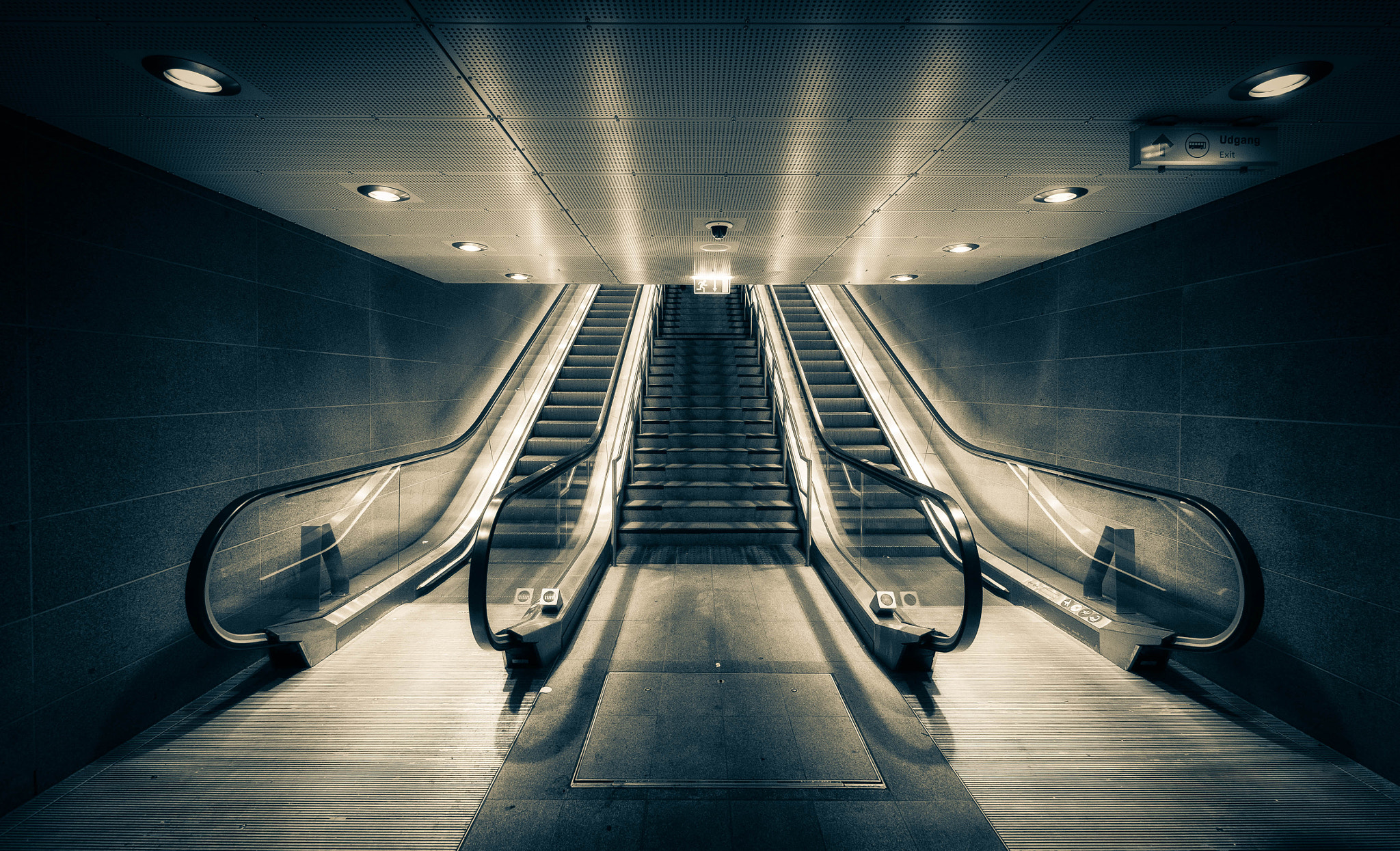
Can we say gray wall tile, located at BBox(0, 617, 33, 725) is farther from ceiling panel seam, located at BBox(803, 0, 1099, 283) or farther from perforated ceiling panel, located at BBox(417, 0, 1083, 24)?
ceiling panel seam, located at BBox(803, 0, 1099, 283)

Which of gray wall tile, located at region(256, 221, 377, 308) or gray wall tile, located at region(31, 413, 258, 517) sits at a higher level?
gray wall tile, located at region(256, 221, 377, 308)

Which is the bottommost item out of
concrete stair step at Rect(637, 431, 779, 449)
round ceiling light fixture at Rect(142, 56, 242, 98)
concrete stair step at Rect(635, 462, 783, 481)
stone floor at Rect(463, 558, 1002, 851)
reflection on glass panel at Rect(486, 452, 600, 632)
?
stone floor at Rect(463, 558, 1002, 851)

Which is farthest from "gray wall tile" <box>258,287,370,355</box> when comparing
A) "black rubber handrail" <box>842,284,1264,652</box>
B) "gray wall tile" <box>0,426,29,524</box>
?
"black rubber handrail" <box>842,284,1264,652</box>

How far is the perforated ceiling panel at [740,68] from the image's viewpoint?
1727 millimetres

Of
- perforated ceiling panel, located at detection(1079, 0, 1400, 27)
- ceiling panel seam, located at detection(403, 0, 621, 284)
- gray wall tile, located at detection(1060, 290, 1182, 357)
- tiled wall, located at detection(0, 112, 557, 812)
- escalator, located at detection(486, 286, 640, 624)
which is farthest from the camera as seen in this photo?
escalator, located at detection(486, 286, 640, 624)

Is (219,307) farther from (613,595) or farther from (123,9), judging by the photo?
(613,595)

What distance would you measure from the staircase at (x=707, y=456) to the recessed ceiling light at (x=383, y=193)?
366 cm

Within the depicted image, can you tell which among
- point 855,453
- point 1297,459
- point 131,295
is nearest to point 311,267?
point 131,295

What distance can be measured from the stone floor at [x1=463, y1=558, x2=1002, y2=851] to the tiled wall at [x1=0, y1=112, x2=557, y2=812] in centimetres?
191

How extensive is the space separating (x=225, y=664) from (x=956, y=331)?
7057 millimetres

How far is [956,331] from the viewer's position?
6.37 metres

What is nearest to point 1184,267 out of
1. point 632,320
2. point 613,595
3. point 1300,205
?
point 1300,205

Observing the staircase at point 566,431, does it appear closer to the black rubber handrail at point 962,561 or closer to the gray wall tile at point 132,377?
the gray wall tile at point 132,377

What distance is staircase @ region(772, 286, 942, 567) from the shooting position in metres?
4.89
